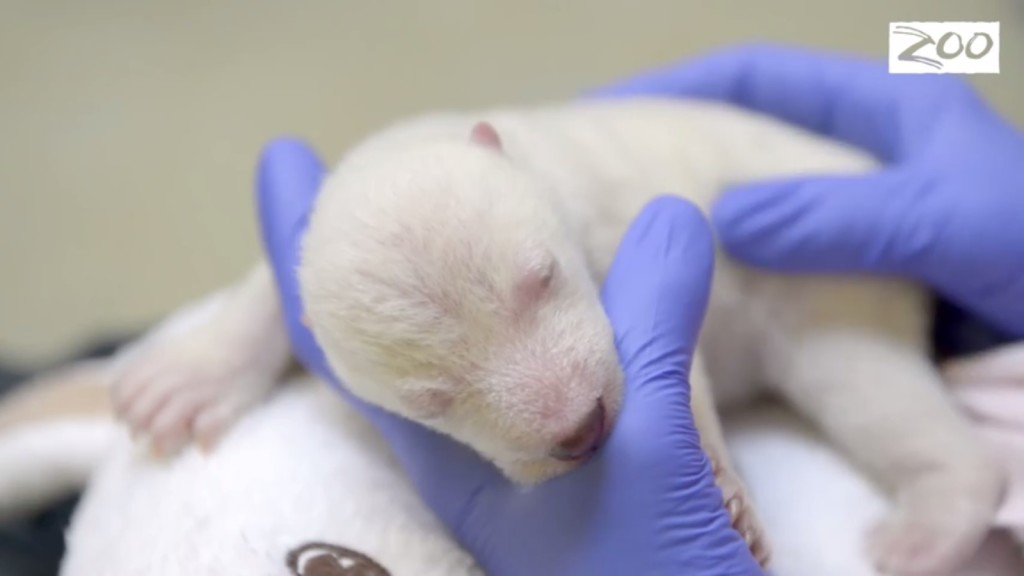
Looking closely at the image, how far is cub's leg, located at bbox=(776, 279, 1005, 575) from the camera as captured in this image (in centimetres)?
100

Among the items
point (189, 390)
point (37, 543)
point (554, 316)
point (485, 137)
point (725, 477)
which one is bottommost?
point (37, 543)

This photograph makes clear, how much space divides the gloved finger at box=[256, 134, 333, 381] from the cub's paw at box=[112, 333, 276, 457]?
7 cm

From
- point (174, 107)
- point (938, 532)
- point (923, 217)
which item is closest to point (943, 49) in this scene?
point (923, 217)

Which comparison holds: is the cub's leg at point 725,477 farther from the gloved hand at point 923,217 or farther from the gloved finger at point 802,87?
the gloved finger at point 802,87

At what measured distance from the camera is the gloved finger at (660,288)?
94 cm

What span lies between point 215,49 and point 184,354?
Result: 3.91ft

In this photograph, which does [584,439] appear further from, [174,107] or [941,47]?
[174,107]

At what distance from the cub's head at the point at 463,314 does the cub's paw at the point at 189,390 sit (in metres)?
0.28

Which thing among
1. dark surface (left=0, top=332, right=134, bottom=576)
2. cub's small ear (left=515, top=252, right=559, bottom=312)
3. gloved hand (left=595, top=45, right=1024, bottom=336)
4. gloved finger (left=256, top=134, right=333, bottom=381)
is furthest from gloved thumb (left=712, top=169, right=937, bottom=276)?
dark surface (left=0, top=332, right=134, bottom=576)

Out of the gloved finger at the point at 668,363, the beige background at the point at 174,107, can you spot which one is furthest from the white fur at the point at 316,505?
the beige background at the point at 174,107

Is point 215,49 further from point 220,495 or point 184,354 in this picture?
point 220,495

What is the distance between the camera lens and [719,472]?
99 centimetres

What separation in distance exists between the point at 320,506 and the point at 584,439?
0.98ft

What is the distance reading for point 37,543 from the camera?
1.33 meters
